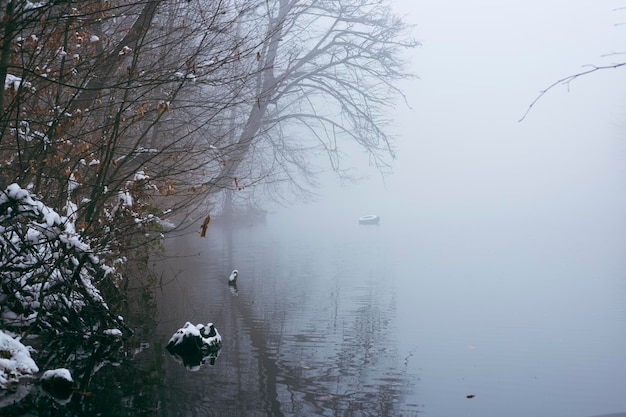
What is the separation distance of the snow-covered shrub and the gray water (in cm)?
137

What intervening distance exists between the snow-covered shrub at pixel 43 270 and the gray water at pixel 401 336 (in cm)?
137

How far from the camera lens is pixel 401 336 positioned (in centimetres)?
1101

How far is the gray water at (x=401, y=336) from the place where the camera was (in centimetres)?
746

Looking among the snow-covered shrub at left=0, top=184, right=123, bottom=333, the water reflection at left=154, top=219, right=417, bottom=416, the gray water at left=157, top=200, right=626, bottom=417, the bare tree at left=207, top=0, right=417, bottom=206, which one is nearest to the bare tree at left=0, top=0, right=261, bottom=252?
the snow-covered shrub at left=0, top=184, right=123, bottom=333

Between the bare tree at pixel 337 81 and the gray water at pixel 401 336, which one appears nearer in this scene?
the gray water at pixel 401 336

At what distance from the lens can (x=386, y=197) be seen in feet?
339

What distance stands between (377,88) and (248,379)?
19.2m

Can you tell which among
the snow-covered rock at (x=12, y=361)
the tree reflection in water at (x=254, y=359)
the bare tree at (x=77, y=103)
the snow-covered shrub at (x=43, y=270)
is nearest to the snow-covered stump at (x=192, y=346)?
the tree reflection in water at (x=254, y=359)

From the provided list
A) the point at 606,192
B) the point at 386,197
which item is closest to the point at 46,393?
the point at 606,192

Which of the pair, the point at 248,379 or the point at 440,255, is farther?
the point at 440,255

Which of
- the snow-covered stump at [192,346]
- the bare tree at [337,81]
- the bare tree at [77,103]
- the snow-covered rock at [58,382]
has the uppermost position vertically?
the bare tree at [337,81]

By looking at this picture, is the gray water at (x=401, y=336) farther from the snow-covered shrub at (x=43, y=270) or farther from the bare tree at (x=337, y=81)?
the bare tree at (x=337, y=81)

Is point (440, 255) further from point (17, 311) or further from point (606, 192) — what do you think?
point (606, 192)

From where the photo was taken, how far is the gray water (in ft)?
24.5
